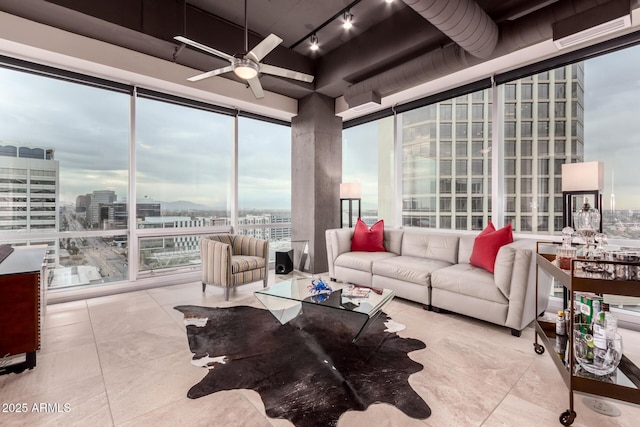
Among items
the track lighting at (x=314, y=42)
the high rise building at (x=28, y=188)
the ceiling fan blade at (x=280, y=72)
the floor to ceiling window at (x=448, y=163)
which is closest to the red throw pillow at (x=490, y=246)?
the floor to ceiling window at (x=448, y=163)

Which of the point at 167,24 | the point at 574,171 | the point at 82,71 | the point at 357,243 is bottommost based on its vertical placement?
the point at 357,243

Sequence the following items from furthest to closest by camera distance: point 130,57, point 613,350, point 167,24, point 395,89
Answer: point 395,89, point 130,57, point 167,24, point 613,350

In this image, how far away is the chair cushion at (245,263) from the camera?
3.82 meters

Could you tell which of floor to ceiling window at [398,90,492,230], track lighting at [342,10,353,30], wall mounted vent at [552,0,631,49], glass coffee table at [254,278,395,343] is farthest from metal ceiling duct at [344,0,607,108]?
glass coffee table at [254,278,395,343]

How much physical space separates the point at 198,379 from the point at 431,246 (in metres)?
3.21

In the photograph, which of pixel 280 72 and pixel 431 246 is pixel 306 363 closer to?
pixel 431 246

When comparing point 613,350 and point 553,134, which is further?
point 553,134

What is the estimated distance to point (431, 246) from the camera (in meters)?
4.12

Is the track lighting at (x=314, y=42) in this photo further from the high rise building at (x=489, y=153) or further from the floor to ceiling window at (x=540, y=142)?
the floor to ceiling window at (x=540, y=142)

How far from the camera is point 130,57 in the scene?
379 cm

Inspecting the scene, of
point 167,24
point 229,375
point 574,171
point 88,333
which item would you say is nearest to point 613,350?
point 574,171

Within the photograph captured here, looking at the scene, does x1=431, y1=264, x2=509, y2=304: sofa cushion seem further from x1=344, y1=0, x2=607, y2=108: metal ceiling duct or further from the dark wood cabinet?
the dark wood cabinet

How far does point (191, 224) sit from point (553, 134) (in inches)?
208

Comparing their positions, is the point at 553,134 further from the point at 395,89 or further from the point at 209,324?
the point at 209,324
